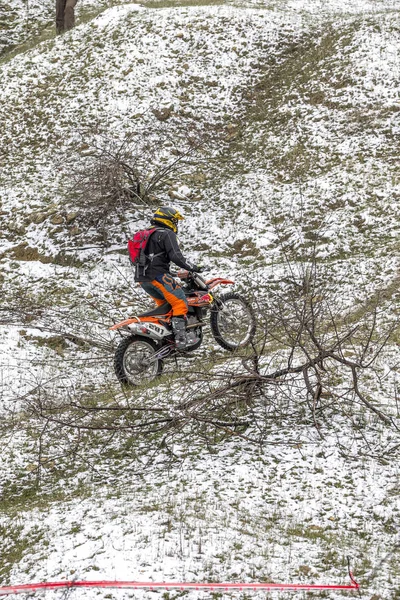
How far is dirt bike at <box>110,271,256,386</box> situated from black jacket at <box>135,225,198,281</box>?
441 mm

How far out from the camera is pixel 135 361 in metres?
7.89

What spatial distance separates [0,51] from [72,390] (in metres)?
18.6

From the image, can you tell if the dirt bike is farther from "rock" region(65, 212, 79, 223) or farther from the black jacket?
"rock" region(65, 212, 79, 223)

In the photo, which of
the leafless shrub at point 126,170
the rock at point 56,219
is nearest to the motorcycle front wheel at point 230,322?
the leafless shrub at point 126,170

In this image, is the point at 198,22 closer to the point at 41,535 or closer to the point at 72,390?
the point at 72,390

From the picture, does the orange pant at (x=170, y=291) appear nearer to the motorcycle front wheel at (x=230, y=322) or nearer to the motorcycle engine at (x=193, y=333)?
the motorcycle engine at (x=193, y=333)

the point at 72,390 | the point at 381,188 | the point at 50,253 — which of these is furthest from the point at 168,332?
the point at 381,188

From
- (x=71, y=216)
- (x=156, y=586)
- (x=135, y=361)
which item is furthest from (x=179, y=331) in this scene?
(x=71, y=216)

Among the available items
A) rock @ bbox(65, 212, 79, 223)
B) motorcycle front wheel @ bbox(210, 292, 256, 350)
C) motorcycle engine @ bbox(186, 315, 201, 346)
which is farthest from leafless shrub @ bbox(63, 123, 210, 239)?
motorcycle engine @ bbox(186, 315, 201, 346)

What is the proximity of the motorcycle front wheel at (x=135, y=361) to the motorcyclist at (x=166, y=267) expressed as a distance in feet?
1.41

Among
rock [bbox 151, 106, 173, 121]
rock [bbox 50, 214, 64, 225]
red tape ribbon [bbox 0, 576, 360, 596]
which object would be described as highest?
rock [bbox 151, 106, 173, 121]

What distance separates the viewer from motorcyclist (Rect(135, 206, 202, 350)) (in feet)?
26.0

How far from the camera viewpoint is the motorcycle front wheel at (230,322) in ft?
28.5

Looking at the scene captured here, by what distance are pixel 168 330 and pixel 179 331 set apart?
15 cm
